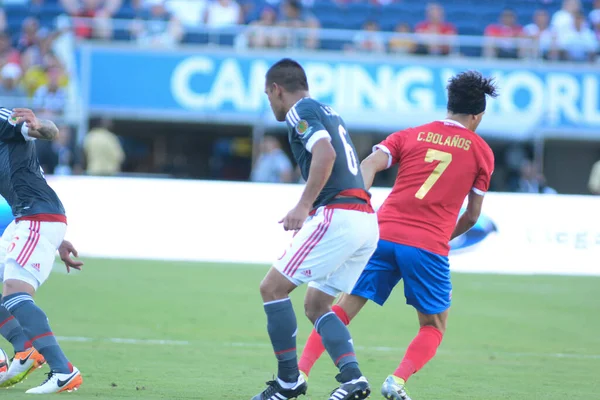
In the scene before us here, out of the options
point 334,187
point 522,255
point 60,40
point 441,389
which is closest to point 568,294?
point 522,255

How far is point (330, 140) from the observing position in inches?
216

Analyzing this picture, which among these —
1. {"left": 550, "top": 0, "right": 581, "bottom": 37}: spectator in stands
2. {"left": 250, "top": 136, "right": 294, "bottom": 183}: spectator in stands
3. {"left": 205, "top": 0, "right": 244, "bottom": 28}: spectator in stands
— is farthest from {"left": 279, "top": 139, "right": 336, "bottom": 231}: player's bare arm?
{"left": 550, "top": 0, "right": 581, "bottom": 37}: spectator in stands

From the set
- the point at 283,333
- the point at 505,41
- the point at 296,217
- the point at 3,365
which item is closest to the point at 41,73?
the point at 505,41

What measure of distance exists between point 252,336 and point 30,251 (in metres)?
3.38

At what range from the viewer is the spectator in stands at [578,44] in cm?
1950

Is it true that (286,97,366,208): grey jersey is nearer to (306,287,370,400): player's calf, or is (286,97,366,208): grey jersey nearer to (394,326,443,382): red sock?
(306,287,370,400): player's calf

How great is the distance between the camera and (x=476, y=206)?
625 centimetres

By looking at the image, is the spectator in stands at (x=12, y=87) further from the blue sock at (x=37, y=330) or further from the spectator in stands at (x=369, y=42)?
the blue sock at (x=37, y=330)

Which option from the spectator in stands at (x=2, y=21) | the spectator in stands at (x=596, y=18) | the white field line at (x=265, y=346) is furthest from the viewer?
the spectator in stands at (x=2, y=21)

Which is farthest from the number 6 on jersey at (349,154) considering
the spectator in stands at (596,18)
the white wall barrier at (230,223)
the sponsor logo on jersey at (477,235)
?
the spectator in stands at (596,18)

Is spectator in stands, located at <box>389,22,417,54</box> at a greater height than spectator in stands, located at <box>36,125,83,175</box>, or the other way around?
spectator in stands, located at <box>389,22,417,54</box>

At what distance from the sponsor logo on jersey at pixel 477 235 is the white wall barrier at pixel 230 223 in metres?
0.01

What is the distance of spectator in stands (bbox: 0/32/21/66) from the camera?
19406mm

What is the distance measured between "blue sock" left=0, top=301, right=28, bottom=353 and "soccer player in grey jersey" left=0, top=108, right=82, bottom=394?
0.08 meters
